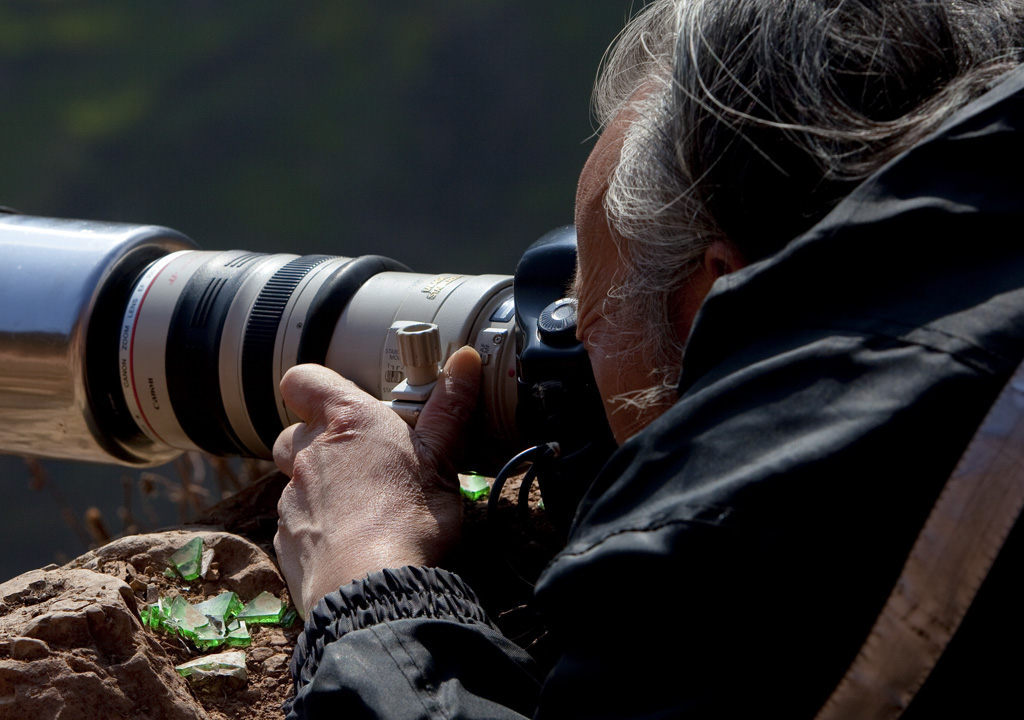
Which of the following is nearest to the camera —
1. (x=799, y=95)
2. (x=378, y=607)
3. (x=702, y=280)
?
(x=799, y=95)

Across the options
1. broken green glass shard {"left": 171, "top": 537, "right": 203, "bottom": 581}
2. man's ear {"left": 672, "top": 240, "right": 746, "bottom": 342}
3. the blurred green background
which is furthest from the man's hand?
the blurred green background

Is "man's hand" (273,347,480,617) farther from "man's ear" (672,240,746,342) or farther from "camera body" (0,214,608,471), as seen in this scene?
"man's ear" (672,240,746,342)

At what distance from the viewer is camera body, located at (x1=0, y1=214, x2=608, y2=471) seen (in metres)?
1.34

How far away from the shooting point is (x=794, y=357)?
1.90 ft

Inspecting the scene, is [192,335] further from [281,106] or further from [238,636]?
[281,106]

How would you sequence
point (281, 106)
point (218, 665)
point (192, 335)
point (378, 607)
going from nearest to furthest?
1. point (378, 607)
2. point (218, 665)
3. point (192, 335)
4. point (281, 106)

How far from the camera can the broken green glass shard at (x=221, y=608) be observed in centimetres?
119

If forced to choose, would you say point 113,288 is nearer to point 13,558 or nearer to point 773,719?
point 773,719

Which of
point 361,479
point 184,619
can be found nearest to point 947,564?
point 361,479

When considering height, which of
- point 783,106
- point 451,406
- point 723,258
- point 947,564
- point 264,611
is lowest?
point 264,611

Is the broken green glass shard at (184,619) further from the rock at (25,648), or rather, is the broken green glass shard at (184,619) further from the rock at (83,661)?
the rock at (25,648)

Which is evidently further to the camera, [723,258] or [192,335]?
[192,335]

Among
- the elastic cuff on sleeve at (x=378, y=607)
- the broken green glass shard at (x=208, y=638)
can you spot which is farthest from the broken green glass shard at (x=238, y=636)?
the elastic cuff on sleeve at (x=378, y=607)

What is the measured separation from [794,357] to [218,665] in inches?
31.3
